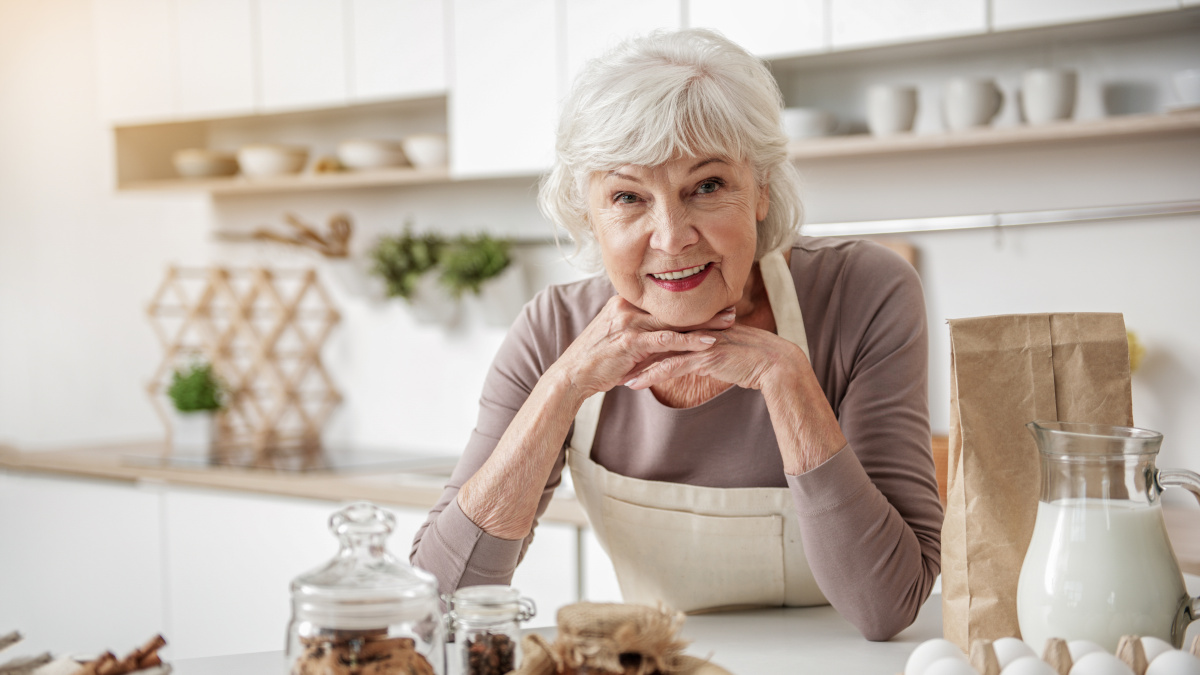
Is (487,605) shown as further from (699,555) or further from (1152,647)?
(699,555)

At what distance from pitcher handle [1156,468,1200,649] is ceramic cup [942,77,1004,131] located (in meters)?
1.57

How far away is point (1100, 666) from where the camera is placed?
663mm

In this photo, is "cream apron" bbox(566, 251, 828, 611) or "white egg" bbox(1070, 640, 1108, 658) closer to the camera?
"white egg" bbox(1070, 640, 1108, 658)

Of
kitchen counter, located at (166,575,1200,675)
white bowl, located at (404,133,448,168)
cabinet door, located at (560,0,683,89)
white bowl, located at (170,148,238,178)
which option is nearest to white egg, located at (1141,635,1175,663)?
kitchen counter, located at (166,575,1200,675)

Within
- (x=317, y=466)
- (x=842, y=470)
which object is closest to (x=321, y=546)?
(x=317, y=466)

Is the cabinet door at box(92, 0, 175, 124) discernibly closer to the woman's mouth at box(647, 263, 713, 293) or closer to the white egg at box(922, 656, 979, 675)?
the woman's mouth at box(647, 263, 713, 293)

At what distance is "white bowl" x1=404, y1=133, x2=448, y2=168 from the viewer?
282 centimetres

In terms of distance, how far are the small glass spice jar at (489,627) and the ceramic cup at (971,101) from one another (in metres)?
1.78

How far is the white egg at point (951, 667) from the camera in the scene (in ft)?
→ 2.18

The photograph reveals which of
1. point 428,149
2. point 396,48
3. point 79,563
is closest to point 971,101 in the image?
point 428,149

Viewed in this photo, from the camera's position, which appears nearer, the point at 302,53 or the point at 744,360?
the point at 744,360

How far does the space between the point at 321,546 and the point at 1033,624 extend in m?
2.08

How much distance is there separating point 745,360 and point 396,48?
1.99m

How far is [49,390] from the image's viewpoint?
369cm
